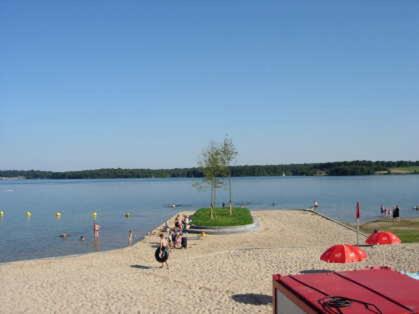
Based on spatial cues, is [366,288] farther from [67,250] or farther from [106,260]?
[67,250]

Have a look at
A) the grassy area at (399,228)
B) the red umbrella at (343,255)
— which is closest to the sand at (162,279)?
the red umbrella at (343,255)

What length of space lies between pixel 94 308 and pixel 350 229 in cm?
2219

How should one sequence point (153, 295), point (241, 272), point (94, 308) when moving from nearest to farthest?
point (94, 308) < point (153, 295) < point (241, 272)

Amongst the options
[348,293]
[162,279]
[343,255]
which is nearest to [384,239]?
[343,255]

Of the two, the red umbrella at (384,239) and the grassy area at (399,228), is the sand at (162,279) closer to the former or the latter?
the red umbrella at (384,239)

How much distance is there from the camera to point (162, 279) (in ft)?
51.1

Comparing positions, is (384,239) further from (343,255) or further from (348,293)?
(348,293)

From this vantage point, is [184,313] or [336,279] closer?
[336,279]

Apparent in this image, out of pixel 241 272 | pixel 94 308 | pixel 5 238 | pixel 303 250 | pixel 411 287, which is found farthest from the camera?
pixel 5 238

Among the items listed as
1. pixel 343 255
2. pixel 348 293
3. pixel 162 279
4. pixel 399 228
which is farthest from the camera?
pixel 399 228

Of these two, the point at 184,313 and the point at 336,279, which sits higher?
the point at 336,279

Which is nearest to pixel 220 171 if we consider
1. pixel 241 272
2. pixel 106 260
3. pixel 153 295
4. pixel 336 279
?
pixel 106 260

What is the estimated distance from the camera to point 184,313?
11.6 m

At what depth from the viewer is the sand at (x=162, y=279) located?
12.5 m
